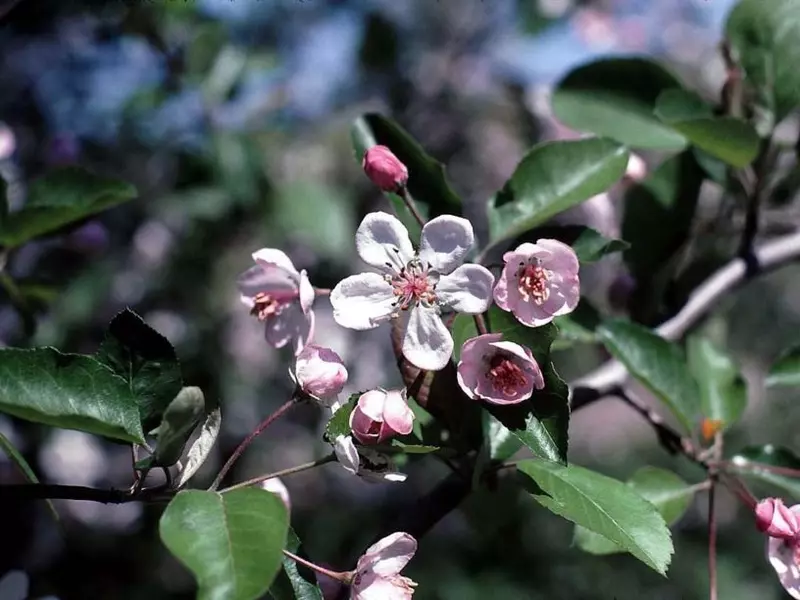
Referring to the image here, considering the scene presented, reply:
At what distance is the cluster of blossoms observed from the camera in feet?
2.77

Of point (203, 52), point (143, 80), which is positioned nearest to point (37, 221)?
point (203, 52)

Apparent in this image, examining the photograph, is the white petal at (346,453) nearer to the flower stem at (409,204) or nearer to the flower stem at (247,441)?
the flower stem at (247,441)

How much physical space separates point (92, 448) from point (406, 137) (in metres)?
2.04

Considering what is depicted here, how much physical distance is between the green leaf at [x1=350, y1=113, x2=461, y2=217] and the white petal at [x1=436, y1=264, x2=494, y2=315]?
158mm

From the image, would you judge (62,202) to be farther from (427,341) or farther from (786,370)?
(786,370)

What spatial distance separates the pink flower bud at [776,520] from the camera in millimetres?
926

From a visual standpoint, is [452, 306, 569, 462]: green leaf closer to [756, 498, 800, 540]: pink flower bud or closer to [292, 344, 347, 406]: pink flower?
[292, 344, 347, 406]: pink flower

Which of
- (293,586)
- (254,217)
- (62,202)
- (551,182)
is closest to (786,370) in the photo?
(551,182)

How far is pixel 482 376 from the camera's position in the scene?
863 mm

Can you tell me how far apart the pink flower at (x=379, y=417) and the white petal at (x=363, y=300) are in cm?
11

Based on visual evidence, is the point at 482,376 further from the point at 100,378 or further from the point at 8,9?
the point at 8,9

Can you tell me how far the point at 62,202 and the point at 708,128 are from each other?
903mm

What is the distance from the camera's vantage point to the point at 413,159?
1.07 m

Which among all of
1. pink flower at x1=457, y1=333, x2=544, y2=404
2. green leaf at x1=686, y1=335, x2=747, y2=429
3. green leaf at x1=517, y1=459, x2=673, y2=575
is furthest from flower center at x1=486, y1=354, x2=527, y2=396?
green leaf at x1=686, y1=335, x2=747, y2=429
